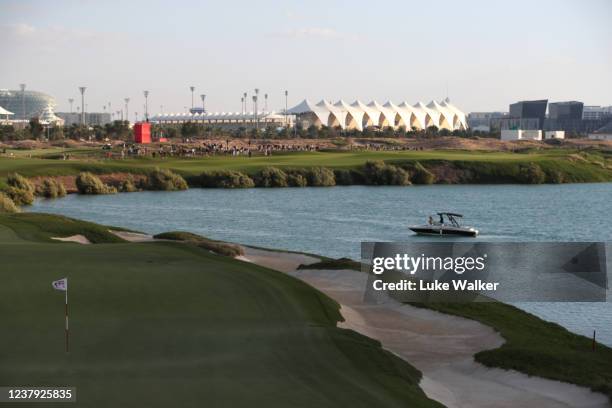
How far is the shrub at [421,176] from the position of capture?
120 metres

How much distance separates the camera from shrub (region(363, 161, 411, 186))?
117 metres

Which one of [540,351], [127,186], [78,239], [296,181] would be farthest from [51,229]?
[296,181]

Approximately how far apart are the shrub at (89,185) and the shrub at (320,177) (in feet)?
76.7

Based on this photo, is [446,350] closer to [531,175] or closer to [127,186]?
[127,186]

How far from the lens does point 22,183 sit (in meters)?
86.9

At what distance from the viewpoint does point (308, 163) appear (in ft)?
409

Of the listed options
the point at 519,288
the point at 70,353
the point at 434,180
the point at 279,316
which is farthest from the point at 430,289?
the point at 434,180

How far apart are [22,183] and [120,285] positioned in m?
64.0

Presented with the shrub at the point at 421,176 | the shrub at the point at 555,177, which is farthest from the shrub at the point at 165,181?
the shrub at the point at 555,177

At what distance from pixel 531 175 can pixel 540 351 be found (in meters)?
102

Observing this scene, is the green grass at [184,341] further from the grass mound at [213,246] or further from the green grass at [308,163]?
the green grass at [308,163]

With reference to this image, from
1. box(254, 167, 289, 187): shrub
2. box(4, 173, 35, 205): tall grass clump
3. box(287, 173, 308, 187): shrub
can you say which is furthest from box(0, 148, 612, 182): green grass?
box(4, 173, 35, 205): tall grass clump

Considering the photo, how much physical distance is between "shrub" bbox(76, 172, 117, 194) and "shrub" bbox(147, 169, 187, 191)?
16.6ft

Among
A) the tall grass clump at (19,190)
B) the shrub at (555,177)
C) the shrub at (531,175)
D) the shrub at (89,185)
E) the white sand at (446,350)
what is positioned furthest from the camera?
the shrub at (555,177)
